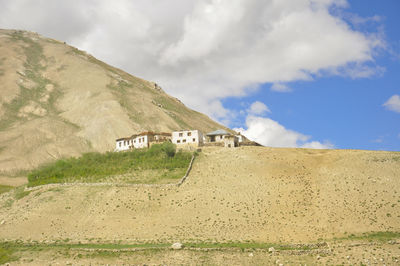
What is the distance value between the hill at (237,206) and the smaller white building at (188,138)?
8.11 metres

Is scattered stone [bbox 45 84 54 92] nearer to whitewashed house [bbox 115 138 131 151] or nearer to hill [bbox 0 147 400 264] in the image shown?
whitewashed house [bbox 115 138 131 151]

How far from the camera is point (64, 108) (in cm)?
12625

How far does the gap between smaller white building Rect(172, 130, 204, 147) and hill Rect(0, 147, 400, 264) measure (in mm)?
8115

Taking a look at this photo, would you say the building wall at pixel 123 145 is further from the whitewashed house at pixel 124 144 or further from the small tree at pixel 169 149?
the small tree at pixel 169 149

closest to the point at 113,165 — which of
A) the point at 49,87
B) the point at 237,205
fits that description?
the point at 237,205

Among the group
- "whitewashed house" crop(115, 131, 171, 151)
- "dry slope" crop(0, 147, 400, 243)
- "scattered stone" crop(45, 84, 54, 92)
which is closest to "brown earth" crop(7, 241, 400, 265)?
"dry slope" crop(0, 147, 400, 243)

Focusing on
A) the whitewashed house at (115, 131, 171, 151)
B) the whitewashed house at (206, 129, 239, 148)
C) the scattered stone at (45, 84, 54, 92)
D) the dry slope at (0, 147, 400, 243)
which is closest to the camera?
the dry slope at (0, 147, 400, 243)

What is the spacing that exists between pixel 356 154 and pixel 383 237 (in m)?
20.6

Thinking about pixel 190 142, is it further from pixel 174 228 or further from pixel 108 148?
pixel 108 148

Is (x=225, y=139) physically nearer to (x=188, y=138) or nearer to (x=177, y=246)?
(x=188, y=138)

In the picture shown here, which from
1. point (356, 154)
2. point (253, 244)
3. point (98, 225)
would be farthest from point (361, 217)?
point (98, 225)

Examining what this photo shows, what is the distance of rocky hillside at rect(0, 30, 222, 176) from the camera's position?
105938mm

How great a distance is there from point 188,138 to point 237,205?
2277 centimetres

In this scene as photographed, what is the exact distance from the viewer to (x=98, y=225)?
4562 centimetres
